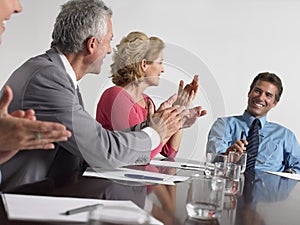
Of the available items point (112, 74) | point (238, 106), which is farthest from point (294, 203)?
point (238, 106)

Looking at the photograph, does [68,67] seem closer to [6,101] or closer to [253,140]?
[6,101]

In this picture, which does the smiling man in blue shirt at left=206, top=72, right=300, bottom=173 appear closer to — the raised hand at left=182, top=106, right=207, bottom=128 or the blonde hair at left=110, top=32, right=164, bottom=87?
the blonde hair at left=110, top=32, right=164, bottom=87

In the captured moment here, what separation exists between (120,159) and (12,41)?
10.1 feet

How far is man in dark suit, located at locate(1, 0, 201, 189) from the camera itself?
179cm

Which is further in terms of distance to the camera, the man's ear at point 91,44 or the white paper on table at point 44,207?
the man's ear at point 91,44

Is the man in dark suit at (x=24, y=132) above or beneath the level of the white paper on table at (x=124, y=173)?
above

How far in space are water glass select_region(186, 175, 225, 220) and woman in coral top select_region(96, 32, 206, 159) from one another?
122 cm

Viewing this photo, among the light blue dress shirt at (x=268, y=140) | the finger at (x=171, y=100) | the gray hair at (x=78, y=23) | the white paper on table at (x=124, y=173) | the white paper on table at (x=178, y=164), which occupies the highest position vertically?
the gray hair at (x=78, y=23)

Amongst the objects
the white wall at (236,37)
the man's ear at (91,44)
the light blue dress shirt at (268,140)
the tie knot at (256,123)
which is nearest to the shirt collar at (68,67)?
the man's ear at (91,44)

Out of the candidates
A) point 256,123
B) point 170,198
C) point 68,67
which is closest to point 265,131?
point 256,123

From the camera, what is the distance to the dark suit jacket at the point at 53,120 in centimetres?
179

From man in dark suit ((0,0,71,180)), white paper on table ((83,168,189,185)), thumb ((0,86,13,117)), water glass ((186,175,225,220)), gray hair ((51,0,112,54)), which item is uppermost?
gray hair ((51,0,112,54))

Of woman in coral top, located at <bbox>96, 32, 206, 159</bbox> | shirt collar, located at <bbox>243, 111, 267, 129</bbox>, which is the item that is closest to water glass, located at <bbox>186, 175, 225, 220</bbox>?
woman in coral top, located at <bbox>96, 32, 206, 159</bbox>

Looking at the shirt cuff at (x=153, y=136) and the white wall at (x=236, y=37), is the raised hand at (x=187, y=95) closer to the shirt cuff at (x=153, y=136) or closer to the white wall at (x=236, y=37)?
the shirt cuff at (x=153, y=136)
